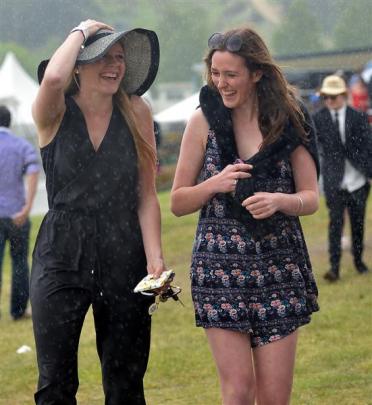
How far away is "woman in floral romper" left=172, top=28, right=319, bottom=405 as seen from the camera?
15.2ft

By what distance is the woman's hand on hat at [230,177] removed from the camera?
4582 millimetres

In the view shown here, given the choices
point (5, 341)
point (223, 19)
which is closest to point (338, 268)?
point (5, 341)

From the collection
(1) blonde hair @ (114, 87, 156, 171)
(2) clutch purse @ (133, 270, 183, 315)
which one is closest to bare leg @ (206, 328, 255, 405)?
(2) clutch purse @ (133, 270, 183, 315)

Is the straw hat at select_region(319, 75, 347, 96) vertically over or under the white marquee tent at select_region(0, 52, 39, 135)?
over

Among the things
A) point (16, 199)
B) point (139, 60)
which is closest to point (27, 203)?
point (16, 199)

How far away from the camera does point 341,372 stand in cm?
745

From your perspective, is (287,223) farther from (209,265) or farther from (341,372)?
(341,372)

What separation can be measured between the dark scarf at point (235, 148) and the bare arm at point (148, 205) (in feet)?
0.94

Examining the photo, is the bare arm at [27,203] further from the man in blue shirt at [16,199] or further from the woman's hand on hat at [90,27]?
the woman's hand on hat at [90,27]

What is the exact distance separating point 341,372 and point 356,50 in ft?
72.3

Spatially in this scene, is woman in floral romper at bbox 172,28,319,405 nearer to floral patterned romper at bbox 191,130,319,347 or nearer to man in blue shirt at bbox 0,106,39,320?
floral patterned romper at bbox 191,130,319,347

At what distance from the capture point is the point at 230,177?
180 inches

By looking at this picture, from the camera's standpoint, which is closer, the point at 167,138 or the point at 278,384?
the point at 278,384

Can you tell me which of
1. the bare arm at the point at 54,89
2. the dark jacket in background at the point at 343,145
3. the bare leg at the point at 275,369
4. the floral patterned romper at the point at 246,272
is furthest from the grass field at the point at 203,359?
the bare arm at the point at 54,89
